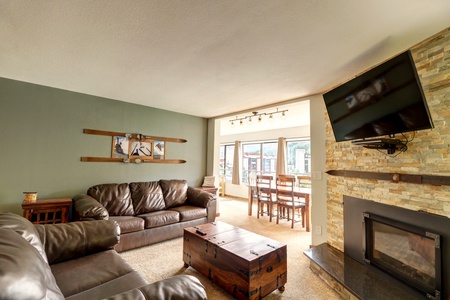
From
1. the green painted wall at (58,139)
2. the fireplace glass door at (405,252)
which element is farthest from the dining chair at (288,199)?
the green painted wall at (58,139)

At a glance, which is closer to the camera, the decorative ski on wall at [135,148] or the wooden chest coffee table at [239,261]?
the wooden chest coffee table at [239,261]

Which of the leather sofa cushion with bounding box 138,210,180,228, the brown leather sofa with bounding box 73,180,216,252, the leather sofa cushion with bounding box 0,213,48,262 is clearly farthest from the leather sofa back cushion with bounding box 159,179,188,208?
the leather sofa cushion with bounding box 0,213,48,262

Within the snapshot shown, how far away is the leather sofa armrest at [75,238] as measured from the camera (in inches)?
63.0

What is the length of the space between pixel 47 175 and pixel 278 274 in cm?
346

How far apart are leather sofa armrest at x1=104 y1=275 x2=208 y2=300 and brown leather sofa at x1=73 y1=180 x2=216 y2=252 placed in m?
1.95

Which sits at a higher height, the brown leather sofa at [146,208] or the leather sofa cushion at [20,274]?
the leather sofa cushion at [20,274]

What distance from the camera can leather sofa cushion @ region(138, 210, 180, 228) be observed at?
3.05 m

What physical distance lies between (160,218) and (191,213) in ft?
1.81

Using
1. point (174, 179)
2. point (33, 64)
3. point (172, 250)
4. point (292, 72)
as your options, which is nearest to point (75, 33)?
point (33, 64)

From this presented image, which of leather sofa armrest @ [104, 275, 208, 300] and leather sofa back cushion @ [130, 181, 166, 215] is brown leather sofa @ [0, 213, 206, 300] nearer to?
leather sofa armrest @ [104, 275, 208, 300]

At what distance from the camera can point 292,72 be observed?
243cm

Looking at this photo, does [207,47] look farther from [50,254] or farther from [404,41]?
[50,254]

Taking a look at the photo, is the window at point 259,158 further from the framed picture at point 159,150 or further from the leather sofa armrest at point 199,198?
the framed picture at point 159,150

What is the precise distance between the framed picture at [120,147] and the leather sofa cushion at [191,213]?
54.1 inches
